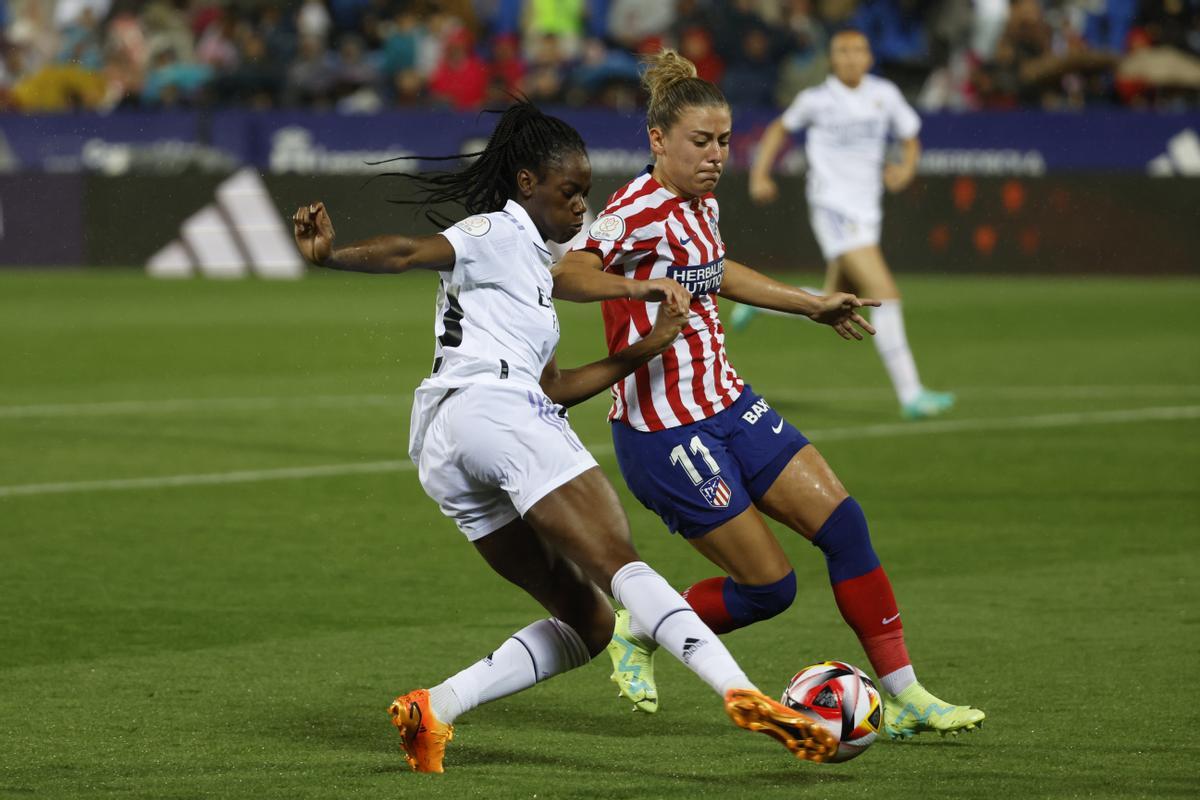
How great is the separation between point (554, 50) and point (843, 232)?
13.0 meters

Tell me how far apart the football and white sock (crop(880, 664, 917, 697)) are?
0.43m

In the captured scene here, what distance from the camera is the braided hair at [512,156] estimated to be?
5.30 m

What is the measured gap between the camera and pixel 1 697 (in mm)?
5996

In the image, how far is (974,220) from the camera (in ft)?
75.4

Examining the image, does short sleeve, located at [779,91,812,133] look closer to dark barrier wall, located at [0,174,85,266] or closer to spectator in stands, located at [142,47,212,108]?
dark barrier wall, located at [0,174,85,266]

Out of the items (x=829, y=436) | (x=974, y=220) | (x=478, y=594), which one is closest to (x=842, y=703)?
(x=478, y=594)

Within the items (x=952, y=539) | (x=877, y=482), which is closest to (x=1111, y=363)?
(x=877, y=482)

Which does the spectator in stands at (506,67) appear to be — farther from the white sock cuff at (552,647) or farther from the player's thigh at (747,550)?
the white sock cuff at (552,647)

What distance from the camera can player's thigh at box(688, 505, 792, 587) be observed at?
5680mm

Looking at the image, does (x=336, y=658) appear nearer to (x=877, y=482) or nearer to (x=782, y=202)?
(x=877, y=482)

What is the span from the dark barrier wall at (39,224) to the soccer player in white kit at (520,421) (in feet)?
64.8

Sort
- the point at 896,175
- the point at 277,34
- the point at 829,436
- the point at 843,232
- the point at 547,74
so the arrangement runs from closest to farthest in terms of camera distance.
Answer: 1. the point at 829,436
2. the point at 843,232
3. the point at 896,175
4. the point at 547,74
5. the point at 277,34

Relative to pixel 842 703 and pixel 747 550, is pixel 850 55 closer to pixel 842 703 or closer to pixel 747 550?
pixel 747 550

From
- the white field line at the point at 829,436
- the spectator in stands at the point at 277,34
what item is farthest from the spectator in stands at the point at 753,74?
the white field line at the point at 829,436
